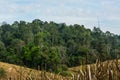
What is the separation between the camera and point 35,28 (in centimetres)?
10094

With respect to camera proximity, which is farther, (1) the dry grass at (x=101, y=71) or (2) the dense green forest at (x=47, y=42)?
(2) the dense green forest at (x=47, y=42)

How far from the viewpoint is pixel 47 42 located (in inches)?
3157

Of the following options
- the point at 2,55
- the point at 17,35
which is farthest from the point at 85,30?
the point at 2,55

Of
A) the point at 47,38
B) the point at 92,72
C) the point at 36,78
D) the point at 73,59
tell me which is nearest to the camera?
the point at 92,72

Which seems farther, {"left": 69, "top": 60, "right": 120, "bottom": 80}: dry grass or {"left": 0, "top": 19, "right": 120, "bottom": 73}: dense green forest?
{"left": 0, "top": 19, "right": 120, "bottom": 73}: dense green forest

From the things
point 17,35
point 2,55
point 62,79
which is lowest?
point 62,79

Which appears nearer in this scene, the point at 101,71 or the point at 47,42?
the point at 101,71

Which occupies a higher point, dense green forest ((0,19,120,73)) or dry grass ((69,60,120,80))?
dense green forest ((0,19,120,73))

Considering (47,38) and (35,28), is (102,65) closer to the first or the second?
(47,38)

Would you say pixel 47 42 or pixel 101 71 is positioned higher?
pixel 47 42

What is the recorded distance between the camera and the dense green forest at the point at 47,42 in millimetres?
63831

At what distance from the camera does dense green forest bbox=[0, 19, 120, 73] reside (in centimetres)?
6383

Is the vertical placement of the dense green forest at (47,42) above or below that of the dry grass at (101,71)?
above

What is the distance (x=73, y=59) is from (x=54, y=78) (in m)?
62.0
